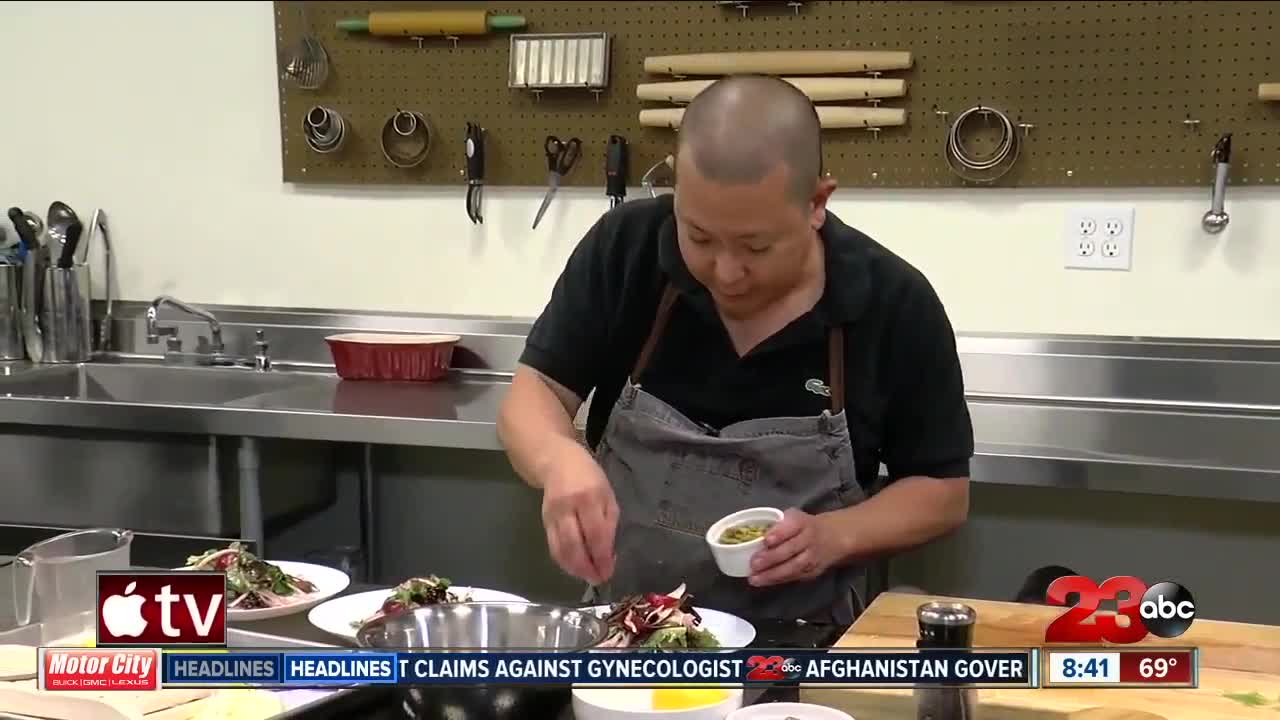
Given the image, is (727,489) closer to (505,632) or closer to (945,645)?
(505,632)

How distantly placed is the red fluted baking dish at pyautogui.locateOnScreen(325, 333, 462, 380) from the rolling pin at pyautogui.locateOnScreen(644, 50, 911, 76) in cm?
77

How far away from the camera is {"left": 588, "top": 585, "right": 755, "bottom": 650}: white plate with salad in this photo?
1.27 meters

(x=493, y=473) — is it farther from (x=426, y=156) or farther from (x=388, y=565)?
(x=426, y=156)

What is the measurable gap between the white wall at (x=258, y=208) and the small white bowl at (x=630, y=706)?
178 centimetres

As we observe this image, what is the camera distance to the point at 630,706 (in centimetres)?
107

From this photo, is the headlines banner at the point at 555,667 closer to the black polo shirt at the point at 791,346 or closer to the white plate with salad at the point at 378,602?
the white plate with salad at the point at 378,602

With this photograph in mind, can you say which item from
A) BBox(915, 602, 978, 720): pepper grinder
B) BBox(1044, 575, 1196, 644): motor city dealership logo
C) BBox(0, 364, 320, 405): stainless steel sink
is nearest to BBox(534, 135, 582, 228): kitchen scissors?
BBox(0, 364, 320, 405): stainless steel sink

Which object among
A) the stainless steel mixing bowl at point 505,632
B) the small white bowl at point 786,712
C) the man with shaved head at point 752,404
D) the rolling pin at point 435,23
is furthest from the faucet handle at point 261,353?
the small white bowl at point 786,712

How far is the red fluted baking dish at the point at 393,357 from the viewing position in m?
2.95

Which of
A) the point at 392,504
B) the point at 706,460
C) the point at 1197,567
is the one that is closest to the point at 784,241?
the point at 706,460

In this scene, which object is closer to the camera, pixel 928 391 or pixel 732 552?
pixel 732 552

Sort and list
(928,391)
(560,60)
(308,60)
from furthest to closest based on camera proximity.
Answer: (308,60)
(560,60)
(928,391)

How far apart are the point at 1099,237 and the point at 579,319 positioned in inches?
48.7

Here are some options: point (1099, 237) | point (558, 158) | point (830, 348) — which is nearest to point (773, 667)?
point (830, 348)
